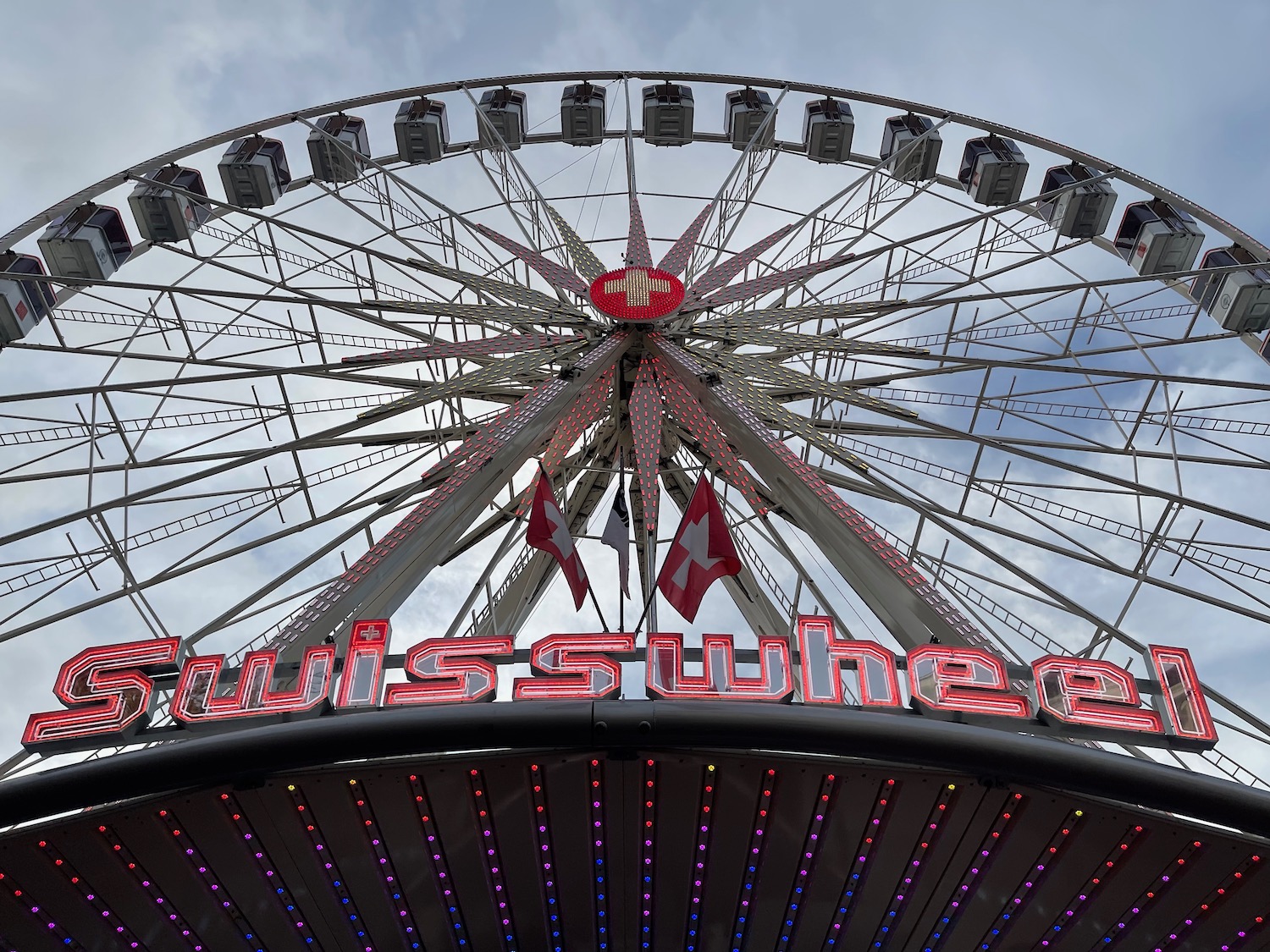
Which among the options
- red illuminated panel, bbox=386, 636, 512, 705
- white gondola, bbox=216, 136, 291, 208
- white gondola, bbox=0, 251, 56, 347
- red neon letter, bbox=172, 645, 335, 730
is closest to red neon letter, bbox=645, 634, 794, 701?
red illuminated panel, bbox=386, 636, 512, 705

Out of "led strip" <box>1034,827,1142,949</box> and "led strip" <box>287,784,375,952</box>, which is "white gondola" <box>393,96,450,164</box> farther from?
"led strip" <box>1034,827,1142,949</box>

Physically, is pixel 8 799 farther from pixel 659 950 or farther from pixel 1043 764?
pixel 1043 764

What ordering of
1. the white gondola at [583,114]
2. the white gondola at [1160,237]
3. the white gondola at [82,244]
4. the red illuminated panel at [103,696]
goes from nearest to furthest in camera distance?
the red illuminated panel at [103,696], the white gondola at [82,244], the white gondola at [1160,237], the white gondola at [583,114]

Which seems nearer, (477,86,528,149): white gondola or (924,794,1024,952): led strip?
(924,794,1024,952): led strip

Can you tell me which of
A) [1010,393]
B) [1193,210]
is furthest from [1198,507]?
[1193,210]

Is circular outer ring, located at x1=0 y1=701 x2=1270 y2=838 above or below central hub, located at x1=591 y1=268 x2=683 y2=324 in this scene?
below

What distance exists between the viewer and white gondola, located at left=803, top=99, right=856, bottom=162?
21922 mm

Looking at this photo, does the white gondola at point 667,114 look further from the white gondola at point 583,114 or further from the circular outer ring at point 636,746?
the circular outer ring at point 636,746

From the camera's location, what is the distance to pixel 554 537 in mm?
10938

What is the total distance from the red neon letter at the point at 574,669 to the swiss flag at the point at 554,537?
3.27ft

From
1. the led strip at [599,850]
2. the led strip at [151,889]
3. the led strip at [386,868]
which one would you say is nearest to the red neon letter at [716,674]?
the led strip at [599,850]

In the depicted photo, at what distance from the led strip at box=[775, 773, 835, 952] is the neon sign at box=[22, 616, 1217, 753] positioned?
87cm

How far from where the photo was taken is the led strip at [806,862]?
356 inches

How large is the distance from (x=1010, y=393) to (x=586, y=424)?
26.4ft
